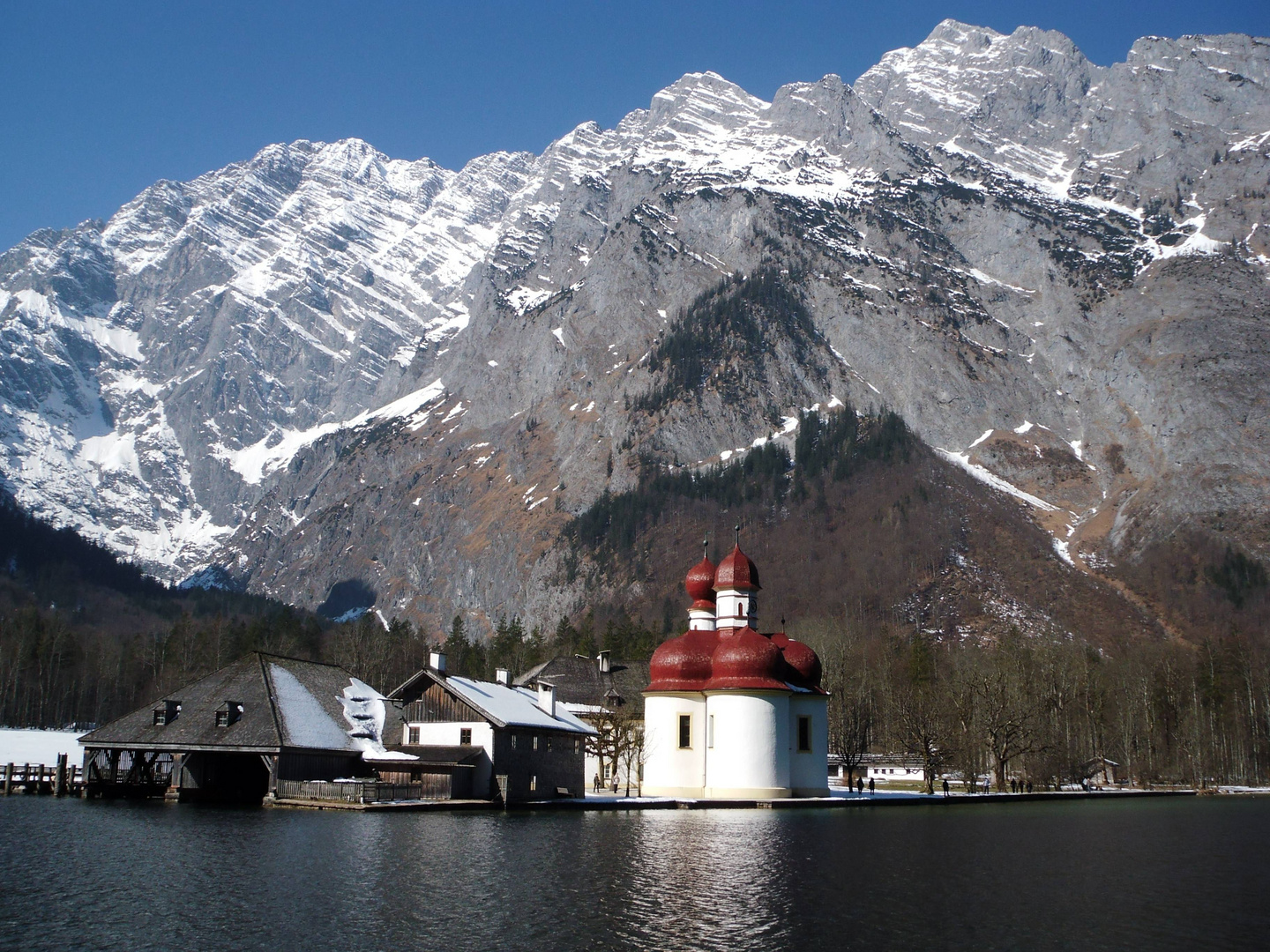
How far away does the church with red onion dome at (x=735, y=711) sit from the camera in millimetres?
73375

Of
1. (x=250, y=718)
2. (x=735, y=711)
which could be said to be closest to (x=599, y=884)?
(x=250, y=718)

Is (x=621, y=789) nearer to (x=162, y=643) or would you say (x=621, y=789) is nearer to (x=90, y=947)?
(x=90, y=947)

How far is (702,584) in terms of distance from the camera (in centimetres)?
8231

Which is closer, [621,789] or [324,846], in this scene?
[324,846]

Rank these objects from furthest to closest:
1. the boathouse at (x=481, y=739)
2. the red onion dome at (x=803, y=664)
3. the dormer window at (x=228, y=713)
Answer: the red onion dome at (x=803, y=664), the boathouse at (x=481, y=739), the dormer window at (x=228, y=713)

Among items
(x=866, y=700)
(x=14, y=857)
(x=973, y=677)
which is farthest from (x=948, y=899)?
(x=866, y=700)

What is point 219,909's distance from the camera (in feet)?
101

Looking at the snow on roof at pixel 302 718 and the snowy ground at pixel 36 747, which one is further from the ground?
the snow on roof at pixel 302 718

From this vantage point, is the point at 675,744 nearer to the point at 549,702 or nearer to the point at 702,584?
the point at 549,702

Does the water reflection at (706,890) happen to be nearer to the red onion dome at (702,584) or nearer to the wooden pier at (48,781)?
the red onion dome at (702,584)

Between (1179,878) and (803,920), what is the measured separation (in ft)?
59.2

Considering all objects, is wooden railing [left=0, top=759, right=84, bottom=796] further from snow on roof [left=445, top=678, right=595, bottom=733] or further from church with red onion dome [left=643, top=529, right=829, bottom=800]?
church with red onion dome [left=643, top=529, right=829, bottom=800]

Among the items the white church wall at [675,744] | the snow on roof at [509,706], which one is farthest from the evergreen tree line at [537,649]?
the white church wall at [675,744]

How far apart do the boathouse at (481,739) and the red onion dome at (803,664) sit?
1465 centimetres
